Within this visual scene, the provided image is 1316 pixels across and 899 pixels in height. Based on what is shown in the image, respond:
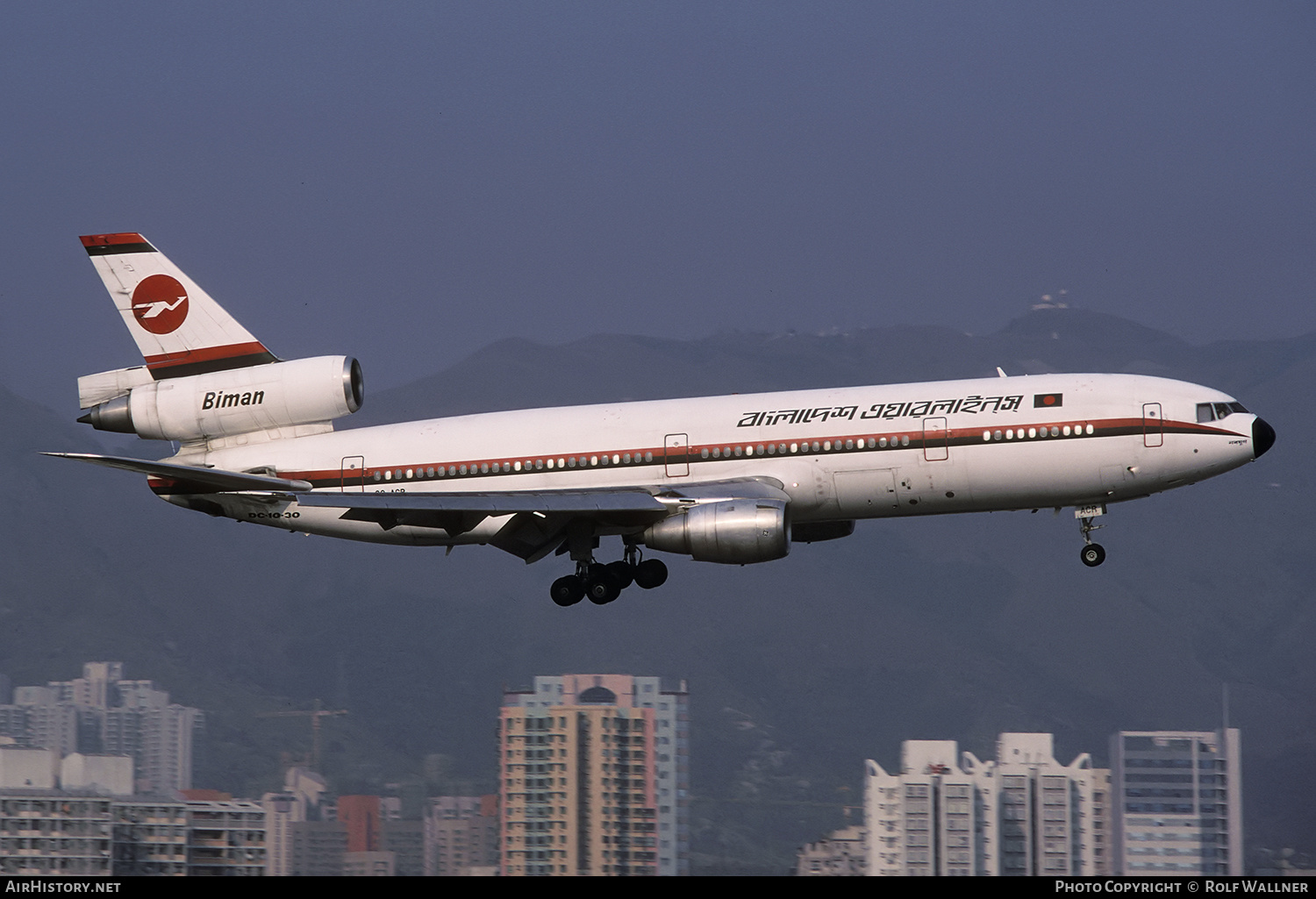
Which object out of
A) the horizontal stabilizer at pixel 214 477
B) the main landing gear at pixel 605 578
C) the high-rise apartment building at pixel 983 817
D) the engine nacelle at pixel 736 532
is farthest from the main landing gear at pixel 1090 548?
the high-rise apartment building at pixel 983 817

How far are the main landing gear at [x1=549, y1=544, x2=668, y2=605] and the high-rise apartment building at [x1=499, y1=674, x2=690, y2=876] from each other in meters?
113

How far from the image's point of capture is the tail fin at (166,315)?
55188mm

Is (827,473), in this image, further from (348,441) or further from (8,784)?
(8,784)

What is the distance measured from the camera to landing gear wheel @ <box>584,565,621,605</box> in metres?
51.3

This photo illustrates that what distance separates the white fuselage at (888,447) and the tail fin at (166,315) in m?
8.47

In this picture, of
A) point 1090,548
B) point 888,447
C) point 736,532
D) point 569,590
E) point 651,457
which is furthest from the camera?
point 569,590

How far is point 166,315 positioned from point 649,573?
18.8 meters

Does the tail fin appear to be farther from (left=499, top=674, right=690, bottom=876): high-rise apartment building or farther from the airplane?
(left=499, top=674, right=690, bottom=876): high-rise apartment building

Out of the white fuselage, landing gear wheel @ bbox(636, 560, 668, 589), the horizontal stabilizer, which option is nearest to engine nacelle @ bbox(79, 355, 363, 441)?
the horizontal stabilizer

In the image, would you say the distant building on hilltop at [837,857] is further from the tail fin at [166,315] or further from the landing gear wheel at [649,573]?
the tail fin at [166,315]

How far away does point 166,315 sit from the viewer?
55.8 m

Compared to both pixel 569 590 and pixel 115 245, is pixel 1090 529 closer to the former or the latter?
pixel 569 590

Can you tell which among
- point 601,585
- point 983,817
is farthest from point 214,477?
point 983,817

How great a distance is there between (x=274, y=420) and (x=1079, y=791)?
14738 cm
